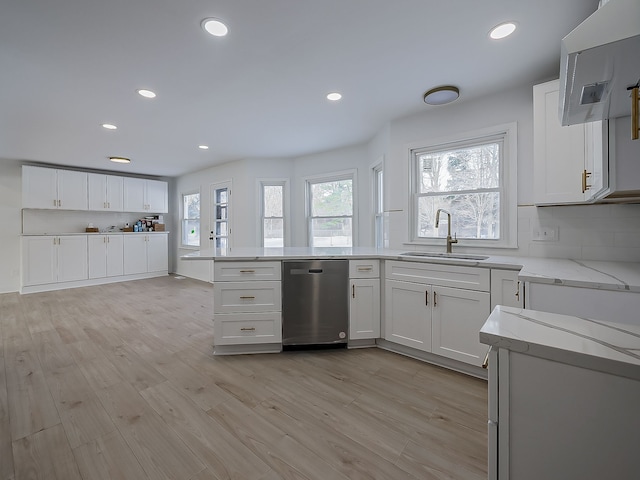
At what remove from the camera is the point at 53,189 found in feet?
17.4

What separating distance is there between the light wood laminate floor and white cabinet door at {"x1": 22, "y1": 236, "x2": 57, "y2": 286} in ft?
9.24

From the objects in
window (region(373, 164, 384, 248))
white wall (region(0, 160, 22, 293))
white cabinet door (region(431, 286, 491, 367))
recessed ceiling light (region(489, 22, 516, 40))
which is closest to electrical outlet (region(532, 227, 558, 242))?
white cabinet door (region(431, 286, 491, 367))

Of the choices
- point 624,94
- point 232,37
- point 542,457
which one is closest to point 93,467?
point 542,457

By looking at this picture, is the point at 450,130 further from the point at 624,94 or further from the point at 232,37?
the point at 232,37

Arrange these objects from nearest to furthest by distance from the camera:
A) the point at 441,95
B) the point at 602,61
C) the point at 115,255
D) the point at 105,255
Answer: the point at 602,61
the point at 441,95
the point at 105,255
the point at 115,255

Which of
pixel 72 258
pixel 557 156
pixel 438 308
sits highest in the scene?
pixel 557 156

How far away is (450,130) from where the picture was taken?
286cm

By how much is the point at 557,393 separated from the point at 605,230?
2.18 m

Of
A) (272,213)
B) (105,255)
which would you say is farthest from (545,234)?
(105,255)

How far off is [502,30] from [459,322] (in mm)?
2066

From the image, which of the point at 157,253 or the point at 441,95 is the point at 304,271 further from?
the point at 157,253

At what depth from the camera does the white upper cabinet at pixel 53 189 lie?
Result: 5027 mm

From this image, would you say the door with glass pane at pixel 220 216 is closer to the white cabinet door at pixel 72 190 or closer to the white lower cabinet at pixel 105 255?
the white lower cabinet at pixel 105 255

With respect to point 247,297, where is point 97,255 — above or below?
above
